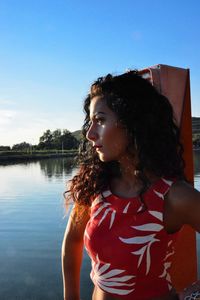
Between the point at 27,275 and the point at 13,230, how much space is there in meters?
3.94

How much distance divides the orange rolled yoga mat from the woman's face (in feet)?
1.68

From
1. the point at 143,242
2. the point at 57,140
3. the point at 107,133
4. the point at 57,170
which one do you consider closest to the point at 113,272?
the point at 143,242

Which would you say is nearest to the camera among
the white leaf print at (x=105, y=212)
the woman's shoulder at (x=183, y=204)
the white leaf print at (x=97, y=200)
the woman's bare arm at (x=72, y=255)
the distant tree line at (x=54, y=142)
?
the woman's shoulder at (x=183, y=204)

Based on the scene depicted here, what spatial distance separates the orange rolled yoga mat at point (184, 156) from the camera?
6.53 ft

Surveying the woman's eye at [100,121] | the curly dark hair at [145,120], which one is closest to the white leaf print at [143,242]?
the curly dark hair at [145,120]

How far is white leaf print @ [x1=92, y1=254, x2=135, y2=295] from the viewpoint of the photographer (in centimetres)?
144

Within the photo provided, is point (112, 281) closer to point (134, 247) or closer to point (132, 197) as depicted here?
point (134, 247)

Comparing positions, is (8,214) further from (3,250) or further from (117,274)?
(117,274)

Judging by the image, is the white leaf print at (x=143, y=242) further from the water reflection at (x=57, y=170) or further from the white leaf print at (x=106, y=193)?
the water reflection at (x=57, y=170)

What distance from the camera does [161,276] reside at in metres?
1.47

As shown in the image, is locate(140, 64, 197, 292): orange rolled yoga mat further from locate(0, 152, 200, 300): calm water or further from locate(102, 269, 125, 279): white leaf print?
locate(0, 152, 200, 300): calm water

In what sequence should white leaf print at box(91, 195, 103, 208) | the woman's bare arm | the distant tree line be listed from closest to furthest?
white leaf print at box(91, 195, 103, 208) < the woman's bare arm < the distant tree line

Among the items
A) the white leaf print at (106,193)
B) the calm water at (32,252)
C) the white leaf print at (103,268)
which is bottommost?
the calm water at (32,252)

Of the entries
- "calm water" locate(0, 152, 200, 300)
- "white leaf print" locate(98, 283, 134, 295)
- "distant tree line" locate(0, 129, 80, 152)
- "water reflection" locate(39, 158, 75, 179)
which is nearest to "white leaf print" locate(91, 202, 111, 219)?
"white leaf print" locate(98, 283, 134, 295)
